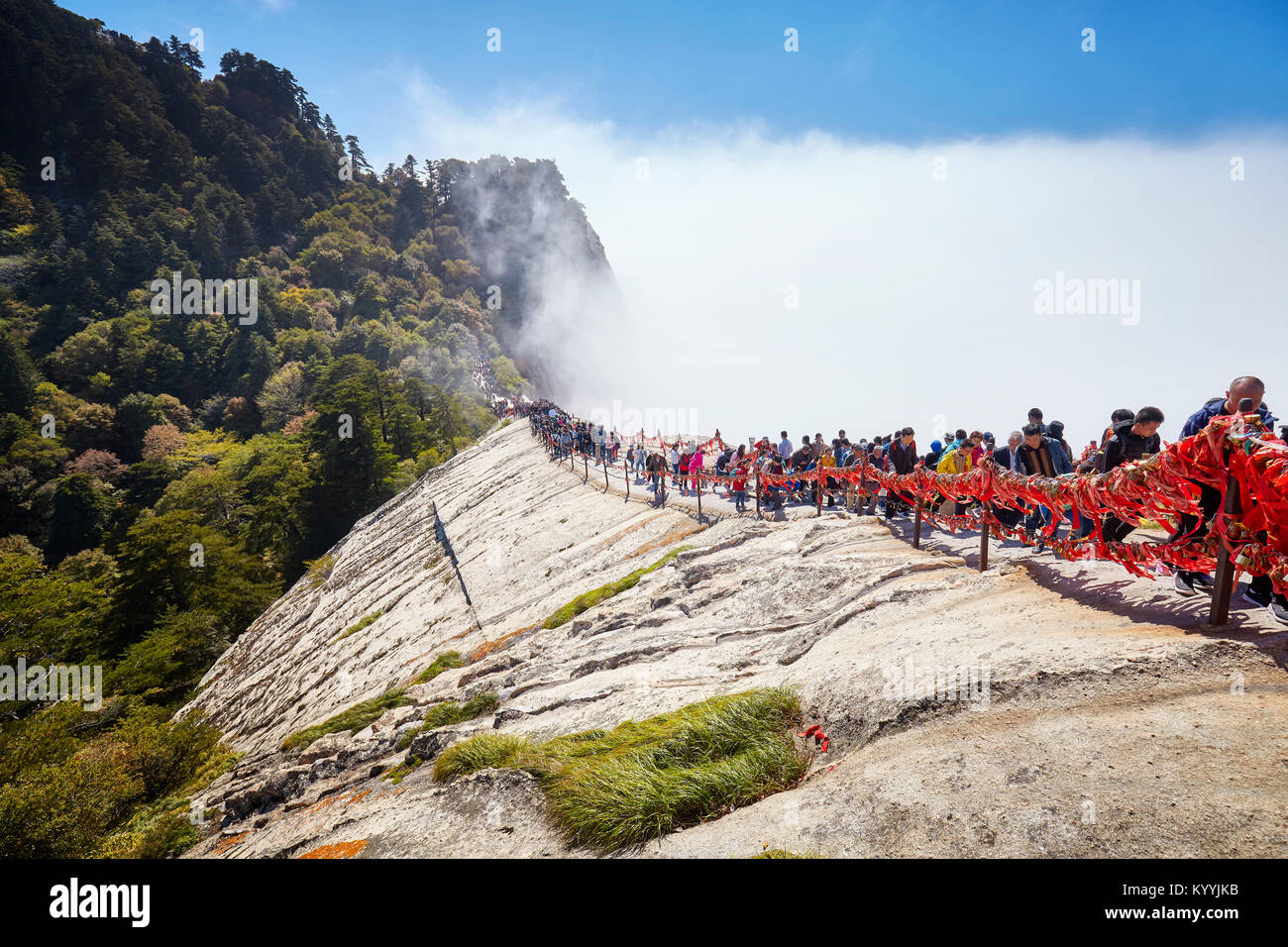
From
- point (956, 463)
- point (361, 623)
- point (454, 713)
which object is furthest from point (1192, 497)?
point (361, 623)

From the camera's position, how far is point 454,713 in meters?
8.91

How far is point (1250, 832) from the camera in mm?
2662

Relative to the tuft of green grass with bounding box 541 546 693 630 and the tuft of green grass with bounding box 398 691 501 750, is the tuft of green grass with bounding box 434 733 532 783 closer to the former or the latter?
the tuft of green grass with bounding box 398 691 501 750

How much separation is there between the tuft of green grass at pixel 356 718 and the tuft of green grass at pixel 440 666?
0.50 metres

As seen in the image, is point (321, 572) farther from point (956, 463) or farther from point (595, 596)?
point (956, 463)

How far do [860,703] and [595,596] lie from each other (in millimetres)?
7918

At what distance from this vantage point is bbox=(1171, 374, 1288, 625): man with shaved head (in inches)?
169

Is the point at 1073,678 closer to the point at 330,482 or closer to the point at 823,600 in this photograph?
the point at 823,600

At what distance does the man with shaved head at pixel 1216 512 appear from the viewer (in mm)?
4297

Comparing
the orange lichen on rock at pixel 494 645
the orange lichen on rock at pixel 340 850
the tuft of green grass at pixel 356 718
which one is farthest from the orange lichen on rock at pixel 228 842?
the orange lichen on rock at pixel 494 645

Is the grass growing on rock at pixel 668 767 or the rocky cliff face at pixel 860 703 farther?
the grass growing on rock at pixel 668 767

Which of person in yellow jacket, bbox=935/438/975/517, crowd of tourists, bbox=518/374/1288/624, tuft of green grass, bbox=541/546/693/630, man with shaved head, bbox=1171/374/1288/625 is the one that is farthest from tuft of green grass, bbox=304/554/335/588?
man with shaved head, bbox=1171/374/1288/625

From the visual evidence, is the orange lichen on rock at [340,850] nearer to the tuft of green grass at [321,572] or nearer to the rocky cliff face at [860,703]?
the rocky cliff face at [860,703]

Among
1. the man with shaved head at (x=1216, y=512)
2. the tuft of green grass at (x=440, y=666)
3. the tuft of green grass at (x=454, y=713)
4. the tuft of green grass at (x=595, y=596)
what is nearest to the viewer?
the man with shaved head at (x=1216, y=512)
